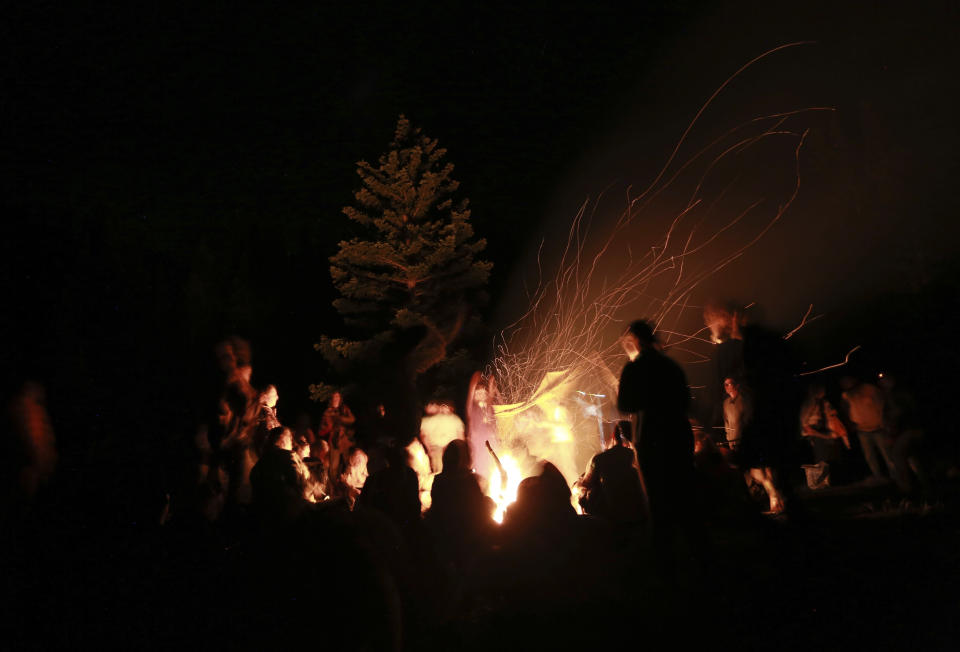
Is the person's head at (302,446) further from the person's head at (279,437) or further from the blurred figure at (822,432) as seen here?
the blurred figure at (822,432)

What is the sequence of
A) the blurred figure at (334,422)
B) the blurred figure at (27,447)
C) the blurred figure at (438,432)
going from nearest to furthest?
the blurred figure at (27,447) → the blurred figure at (438,432) → the blurred figure at (334,422)

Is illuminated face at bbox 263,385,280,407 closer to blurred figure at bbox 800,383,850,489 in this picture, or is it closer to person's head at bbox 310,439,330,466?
person's head at bbox 310,439,330,466

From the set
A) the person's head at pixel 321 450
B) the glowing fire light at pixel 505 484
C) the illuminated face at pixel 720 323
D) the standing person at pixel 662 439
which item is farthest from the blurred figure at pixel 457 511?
the person's head at pixel 321 450

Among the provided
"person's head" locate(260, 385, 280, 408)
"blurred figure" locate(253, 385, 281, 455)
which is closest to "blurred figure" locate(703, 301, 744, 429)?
"blurred figure" locate(253, 385, 281, 455)

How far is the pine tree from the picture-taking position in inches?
885

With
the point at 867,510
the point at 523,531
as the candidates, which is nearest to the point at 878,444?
the point at 867,510

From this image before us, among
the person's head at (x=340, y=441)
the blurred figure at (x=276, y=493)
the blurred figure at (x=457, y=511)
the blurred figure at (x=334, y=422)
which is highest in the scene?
the blurred figure at (x=334, y=422)

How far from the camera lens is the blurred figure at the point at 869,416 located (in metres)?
7.78

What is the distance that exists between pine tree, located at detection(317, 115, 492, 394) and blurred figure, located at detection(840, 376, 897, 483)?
1574 centimetres

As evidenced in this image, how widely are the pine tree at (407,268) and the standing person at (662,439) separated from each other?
1783 cm

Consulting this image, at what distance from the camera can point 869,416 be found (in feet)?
25.8

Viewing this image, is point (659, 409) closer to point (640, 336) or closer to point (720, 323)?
point (640, 336)

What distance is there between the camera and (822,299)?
16.1 m

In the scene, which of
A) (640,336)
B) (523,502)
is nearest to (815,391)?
(640,336)
